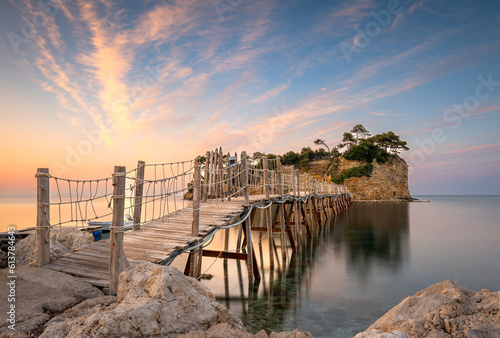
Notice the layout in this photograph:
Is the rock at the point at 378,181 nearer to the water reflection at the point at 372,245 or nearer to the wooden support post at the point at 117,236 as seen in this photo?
the water reflection at the point at 372,245

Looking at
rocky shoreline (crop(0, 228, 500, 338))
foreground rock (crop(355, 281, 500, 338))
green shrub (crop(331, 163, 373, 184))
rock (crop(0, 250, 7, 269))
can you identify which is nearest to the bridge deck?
rock (crop(0, 250, 7, 269))

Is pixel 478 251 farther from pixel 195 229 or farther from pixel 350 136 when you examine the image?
pixel 350 136

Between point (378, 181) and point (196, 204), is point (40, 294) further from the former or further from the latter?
point (378, 181)

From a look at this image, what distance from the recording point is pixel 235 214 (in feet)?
27.8

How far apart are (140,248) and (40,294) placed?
6.72ft

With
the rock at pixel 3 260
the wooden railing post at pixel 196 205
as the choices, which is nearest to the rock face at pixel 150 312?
the rock at pixel 3 260

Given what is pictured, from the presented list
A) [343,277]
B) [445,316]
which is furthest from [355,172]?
[445,316]

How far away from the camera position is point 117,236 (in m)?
4.47

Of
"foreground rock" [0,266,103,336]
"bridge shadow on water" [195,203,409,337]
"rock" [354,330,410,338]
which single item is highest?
"rock" [354,330,410,338]

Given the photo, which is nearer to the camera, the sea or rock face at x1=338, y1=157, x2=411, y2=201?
the sea

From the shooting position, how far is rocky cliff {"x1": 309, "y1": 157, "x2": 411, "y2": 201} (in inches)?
2235

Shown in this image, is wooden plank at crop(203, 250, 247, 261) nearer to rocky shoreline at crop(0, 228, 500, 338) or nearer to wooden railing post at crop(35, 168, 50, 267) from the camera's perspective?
wooden railing post at crop(35, 168, 50, 267)

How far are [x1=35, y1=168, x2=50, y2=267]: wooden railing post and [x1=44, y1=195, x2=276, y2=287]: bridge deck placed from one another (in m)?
0.21

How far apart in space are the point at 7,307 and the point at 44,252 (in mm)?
1808
